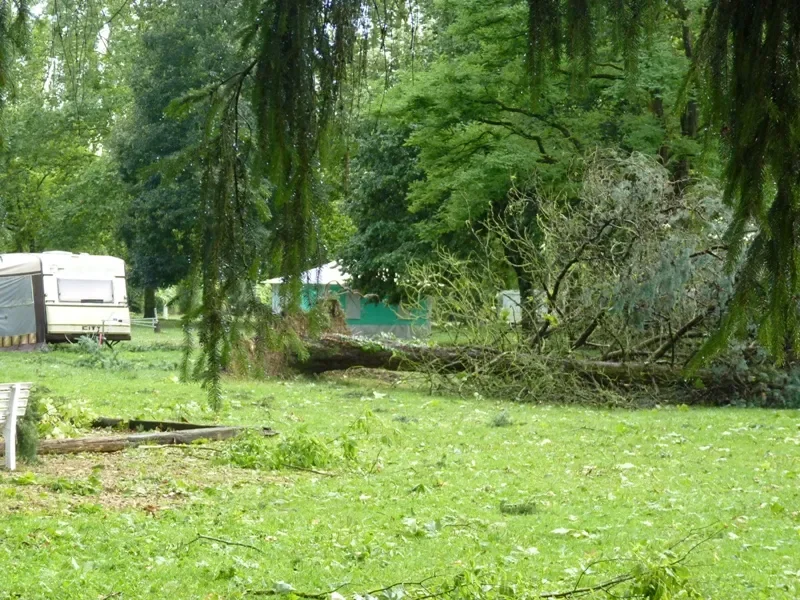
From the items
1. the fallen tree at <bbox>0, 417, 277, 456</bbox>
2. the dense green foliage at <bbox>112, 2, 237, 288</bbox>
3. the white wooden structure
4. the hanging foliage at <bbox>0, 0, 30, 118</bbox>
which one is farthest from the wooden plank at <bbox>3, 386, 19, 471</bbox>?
the dense green foliage at <bbox>112, 2, 237, 288</bbox>

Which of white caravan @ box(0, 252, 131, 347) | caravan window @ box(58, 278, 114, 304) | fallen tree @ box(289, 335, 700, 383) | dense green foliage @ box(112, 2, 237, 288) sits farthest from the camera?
caravan window @ box(58, 278, 114, 304)

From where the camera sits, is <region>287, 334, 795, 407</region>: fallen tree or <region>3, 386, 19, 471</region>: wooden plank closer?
<region>3, 386, 19, 471</region>: wooden plank

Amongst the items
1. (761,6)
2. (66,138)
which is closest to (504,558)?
Answer: (761,6)

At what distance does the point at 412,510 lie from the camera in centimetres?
813

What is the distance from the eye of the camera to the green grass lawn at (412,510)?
6.02 metres

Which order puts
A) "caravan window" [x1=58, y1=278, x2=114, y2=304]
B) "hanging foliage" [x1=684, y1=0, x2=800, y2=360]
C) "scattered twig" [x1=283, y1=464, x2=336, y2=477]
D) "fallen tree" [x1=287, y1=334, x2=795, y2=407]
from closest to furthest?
"hanging foliage" [x1=684, y1=0, x2=800, y2=360] → "scattered twig" [x1=283, y1=464, x2=336, y2=477] → "fallen tree" [x1=287, y1=334, x2=795, y2=407] → "caravan window" [x1=58, y1=278, x2=114, y2=304]

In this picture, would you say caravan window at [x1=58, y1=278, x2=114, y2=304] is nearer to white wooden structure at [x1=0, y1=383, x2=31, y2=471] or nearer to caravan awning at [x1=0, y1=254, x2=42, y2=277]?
caravan awning at [x1=0, y1=254, x2=42, y2=277]

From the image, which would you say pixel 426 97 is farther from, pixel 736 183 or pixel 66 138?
pixel 736 183

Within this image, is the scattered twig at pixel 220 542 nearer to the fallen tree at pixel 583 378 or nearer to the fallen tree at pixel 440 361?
the fallen tree at pixel 440 361

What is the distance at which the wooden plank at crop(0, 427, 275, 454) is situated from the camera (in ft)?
35.4

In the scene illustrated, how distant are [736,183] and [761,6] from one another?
0.63m

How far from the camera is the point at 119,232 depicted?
4741 cm

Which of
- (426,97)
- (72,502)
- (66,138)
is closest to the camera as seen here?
(72,502)

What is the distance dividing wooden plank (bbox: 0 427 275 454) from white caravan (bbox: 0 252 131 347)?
2129 cm
